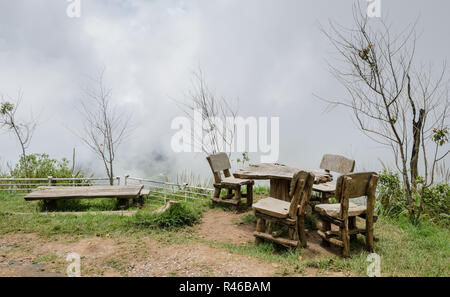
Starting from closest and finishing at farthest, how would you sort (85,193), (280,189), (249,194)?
(280,189), (249,194), (85,193)

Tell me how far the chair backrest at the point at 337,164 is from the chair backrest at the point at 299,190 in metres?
2.20

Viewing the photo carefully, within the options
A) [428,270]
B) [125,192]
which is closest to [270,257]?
[428,270]

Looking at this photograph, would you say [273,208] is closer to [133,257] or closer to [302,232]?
[302,232]

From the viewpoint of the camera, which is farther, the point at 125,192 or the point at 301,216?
the point at 125,192

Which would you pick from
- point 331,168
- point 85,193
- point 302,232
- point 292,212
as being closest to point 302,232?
point 302,232

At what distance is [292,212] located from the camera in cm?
432

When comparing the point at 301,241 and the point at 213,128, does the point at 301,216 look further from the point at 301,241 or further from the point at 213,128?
the point at 213,128

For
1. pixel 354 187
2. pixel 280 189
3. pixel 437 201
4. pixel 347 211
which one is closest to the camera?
pixel 354 187

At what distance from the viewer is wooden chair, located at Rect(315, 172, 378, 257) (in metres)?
A: 4.04

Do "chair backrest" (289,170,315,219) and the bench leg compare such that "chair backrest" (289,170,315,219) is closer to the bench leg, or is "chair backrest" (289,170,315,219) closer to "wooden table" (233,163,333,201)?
the bench leg

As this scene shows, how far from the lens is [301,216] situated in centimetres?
450

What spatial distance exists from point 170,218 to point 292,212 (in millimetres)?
2228

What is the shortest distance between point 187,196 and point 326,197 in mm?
4012

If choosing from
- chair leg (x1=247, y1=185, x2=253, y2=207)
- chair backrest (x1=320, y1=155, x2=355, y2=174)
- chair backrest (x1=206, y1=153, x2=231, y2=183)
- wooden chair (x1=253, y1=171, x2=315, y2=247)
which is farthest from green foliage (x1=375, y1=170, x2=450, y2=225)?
chair backrest (x1=206, y1=153, x2=231, y2=183)
